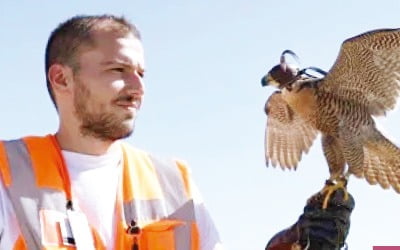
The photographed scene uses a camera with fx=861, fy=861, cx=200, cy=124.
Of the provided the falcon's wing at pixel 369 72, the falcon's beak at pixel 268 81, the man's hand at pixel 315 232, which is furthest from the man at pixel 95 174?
the falcon's wing at pixel 369 72

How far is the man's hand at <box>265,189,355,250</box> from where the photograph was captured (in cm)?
290

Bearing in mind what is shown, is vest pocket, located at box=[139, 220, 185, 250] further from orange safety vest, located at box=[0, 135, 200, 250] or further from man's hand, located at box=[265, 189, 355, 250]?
man's hand, located at box=[265, 189, 355, 250]

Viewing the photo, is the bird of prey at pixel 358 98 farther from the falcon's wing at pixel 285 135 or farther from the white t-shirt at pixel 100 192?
the white t-shirt at pixel 100 192

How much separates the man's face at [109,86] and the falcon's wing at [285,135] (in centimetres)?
454

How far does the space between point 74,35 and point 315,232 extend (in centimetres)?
106

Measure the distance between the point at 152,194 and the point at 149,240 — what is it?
0.17 meters

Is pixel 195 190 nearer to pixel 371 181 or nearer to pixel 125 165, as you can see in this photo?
pixel 125 165

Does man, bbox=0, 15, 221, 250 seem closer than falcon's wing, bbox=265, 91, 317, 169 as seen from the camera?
Yes

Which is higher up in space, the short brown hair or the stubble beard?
the short brown hair

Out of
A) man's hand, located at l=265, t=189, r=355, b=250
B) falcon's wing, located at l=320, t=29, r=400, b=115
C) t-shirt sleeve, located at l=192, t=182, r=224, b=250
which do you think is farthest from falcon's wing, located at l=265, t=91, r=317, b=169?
t-shirt sleeve, located at l=192, t=182, r=224, b=250

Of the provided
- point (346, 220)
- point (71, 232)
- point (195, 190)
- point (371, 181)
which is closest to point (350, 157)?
point (371, 181)

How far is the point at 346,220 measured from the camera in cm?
318

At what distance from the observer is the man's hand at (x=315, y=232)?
9.53ft

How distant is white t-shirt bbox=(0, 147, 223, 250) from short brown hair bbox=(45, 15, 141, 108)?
25cm
